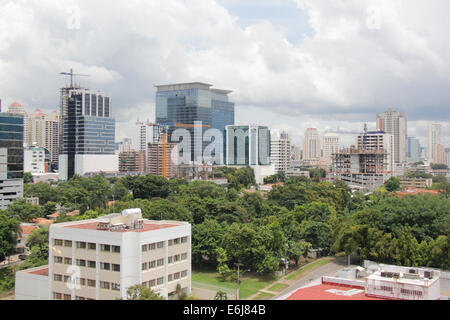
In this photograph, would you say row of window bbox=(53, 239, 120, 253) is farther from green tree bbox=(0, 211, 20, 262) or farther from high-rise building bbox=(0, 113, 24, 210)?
high-rise building bbox=(0, 113, 24, 210)

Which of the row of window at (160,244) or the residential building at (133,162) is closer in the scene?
the row of window at (160,244)

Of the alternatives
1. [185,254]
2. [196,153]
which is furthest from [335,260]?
[196,153]

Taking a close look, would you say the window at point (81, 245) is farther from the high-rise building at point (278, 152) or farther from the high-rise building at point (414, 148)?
the high-rise building at point (414, 148)

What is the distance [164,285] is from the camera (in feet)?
26.2

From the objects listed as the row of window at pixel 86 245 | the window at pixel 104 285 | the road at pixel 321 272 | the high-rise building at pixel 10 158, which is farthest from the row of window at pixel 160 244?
the high-rise building at pixel 10 158

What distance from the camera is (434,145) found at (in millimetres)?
52844

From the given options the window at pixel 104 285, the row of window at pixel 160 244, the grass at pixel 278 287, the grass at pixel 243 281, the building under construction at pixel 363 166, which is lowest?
the grass at pixel 278 287

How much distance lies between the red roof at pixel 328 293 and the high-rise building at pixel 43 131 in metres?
39.2

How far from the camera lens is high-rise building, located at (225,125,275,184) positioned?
3803 centimetres

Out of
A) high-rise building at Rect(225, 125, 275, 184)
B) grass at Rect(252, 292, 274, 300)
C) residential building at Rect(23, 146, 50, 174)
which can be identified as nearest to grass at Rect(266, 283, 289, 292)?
grass at Rect(252, 292, 274, 300)

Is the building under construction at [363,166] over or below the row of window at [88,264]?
over

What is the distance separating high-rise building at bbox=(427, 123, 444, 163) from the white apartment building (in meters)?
47.4

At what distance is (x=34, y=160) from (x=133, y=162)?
8098 mm

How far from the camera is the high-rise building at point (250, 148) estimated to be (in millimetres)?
38031
